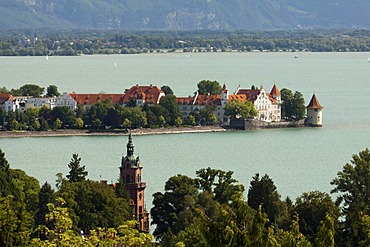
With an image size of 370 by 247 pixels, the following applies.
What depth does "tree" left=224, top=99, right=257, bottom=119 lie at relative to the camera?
33500 millimetres

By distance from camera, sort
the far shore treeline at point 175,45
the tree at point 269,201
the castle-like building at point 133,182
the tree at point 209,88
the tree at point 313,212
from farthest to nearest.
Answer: the far shore treeline at point 175,45 < the tree at point 209,88 < the castle-like building at point 133,182 < the tree at point 269,201 < the tree at point 313,212

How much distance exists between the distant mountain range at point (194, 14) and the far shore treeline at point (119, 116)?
11942cm

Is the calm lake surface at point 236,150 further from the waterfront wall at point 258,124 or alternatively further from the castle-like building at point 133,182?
the castle-like building at point 133,182

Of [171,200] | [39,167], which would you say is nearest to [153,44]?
[39,167]

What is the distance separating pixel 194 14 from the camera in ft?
521

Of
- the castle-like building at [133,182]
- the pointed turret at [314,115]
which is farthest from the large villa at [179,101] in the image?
the castle-like building at [133,182]

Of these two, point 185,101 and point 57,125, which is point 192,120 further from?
point 57,125

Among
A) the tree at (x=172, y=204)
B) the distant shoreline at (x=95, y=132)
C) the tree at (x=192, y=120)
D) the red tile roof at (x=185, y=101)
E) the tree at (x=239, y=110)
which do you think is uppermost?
the red tile roof at (x=185, y=101)

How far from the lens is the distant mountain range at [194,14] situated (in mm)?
155500

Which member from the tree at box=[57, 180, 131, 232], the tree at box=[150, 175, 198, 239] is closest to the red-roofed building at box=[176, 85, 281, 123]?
the tree at box=[150, 175, 198, 239]

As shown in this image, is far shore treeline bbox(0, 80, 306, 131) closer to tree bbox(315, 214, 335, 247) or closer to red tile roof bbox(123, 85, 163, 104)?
red tile roof bbox(123, 85, 163, 104)

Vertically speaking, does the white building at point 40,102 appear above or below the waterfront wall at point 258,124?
above

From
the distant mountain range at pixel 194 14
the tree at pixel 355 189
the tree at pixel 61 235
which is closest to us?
the tree at pixel 61 235

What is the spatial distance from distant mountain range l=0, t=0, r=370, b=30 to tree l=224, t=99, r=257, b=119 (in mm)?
119636
